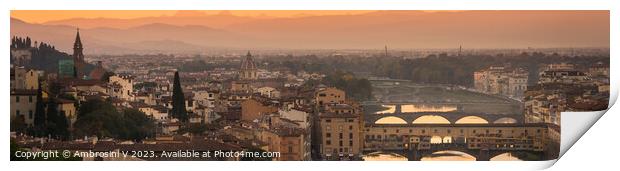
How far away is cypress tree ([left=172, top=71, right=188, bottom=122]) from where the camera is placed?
41.0 ft

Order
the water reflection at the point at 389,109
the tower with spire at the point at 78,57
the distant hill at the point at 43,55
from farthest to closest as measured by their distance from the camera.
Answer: the water reflection at the point at 389,109, the tower with spire at the point at 78,57, the distant hill at the point at 43,55

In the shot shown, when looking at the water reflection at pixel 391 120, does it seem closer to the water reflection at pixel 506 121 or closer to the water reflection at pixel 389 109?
the water reflection at pixel 389 109

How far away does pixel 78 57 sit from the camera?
1243 cm

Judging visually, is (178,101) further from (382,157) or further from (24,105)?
(382,157)

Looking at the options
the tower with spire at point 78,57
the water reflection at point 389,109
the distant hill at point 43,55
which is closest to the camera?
the distant hill at point 43,55

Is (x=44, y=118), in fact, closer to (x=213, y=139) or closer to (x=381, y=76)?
(x=213, y=139)

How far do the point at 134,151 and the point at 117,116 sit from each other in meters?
0.26

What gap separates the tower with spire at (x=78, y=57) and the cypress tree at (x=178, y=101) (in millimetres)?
622

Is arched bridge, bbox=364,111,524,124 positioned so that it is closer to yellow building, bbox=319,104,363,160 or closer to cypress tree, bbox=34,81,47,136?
yellow building, bbox=319,104,363,160

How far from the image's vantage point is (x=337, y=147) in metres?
12.6

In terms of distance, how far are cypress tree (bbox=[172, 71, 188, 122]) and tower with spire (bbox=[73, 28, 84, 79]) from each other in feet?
2.04

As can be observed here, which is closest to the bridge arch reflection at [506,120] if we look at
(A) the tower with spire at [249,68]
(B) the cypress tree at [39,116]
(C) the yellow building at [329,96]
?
(C) the yellow building at [329,96]

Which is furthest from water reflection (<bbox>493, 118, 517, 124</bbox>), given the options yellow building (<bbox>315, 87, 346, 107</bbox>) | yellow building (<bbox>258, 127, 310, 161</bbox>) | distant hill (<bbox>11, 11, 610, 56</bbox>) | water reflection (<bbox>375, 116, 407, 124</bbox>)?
yellow building (<bbox>258, 127, 310, 161</bbox>)

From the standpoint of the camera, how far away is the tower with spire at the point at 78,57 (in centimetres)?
1241
